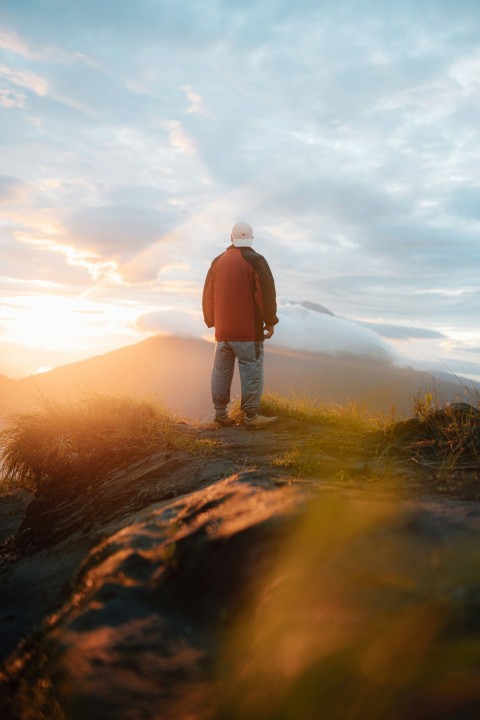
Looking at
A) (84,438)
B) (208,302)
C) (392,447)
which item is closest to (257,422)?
(208,302)

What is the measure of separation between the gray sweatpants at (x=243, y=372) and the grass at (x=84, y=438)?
1.00 m

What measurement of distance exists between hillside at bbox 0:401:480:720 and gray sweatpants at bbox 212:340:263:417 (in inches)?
148

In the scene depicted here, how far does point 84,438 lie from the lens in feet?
20.9

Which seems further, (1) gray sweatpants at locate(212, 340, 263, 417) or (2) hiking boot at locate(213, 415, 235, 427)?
(2) hiking boot at locate(213, 415, 235, 427)

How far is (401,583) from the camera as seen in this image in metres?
2.30

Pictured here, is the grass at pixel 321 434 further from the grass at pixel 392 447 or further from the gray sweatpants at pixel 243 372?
the gray sweatpants at pixel 243 372

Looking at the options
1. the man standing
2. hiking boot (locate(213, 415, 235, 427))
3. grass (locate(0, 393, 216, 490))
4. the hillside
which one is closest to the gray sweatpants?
the man standing

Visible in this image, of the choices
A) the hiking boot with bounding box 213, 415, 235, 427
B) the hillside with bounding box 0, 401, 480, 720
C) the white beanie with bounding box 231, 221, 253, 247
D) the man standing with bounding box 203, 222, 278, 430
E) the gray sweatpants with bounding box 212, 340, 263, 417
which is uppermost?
the white beanie with bounding box 231, 221, 253, 247

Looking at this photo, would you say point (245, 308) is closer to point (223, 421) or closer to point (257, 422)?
point (257, 422)

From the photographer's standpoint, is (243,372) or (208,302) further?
(208,302)

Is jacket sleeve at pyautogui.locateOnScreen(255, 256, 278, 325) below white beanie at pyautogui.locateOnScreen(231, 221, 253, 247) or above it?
below

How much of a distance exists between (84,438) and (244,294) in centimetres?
307

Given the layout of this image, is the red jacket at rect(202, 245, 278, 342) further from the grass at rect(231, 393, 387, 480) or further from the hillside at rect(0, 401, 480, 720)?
the hillside at rect(0, 401, 480, 720)

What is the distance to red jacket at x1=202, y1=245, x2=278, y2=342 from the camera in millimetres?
7446
